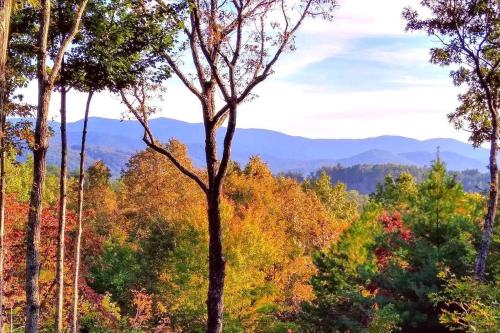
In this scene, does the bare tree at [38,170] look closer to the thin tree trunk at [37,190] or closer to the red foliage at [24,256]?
the thin tree trunk at [37,190]

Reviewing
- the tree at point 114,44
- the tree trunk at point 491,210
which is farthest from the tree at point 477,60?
the tree at point 114,44

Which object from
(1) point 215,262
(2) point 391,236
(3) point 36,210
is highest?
(3) point 36,210

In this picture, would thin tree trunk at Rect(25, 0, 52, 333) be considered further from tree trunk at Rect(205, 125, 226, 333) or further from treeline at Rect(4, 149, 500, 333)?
treeline at Rect(4, 149, 500, 333)

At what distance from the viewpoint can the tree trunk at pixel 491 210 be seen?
1314cm

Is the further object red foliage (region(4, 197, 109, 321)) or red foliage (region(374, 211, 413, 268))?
red foliage (region(4, 197, 109, 321))

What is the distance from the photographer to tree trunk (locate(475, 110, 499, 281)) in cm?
1314

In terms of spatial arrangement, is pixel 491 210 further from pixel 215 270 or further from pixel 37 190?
pixel 37 190

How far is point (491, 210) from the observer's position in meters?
13.6

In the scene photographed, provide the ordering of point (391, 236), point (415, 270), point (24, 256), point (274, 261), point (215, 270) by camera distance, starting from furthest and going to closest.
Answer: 1. point (274, 261)
2. point (24, 256)
3. point (391, 236)
4. point (415, 270)
5. point (215, 270)

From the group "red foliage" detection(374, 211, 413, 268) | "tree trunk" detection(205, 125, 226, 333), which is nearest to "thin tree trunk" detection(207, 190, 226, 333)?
"tree trunk" detection(205, 125, 226, 333)

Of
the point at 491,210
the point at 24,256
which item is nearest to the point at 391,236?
the point at 491,210

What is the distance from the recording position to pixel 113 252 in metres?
32.9

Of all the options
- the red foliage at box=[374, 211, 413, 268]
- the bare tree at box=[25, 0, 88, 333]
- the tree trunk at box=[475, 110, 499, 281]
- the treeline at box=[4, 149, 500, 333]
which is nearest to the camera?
the bare tree at box=[25, 0, 88, 333]

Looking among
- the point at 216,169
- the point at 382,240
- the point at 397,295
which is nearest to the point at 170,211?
the point at 382,240
